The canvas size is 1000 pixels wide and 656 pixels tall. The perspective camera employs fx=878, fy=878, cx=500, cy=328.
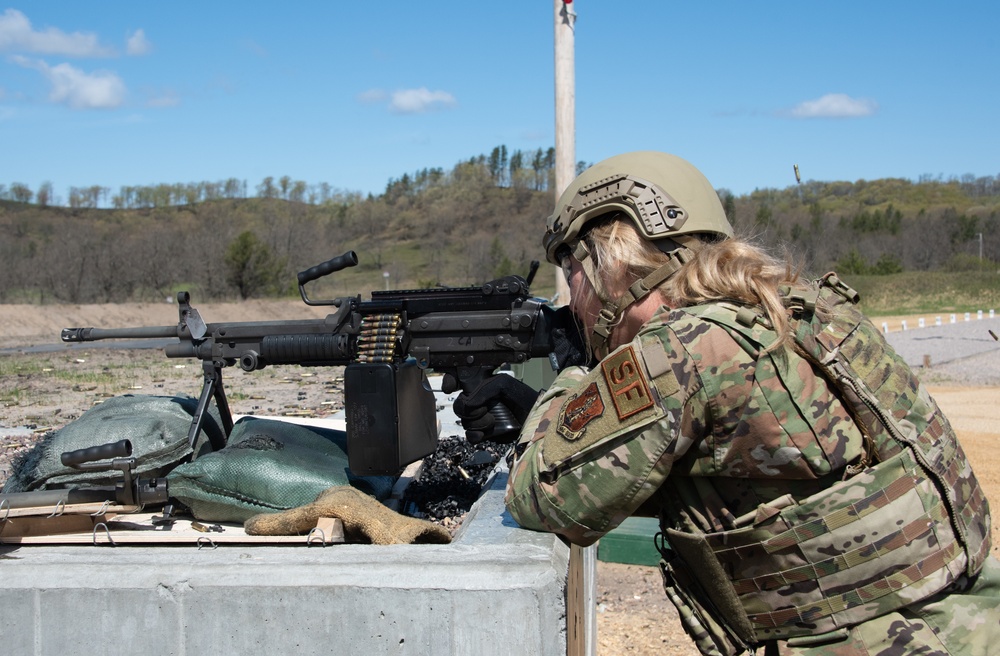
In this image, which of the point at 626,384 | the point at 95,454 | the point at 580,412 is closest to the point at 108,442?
the point at 95,454

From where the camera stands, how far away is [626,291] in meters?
2.02

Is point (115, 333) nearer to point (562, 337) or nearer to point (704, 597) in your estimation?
point (562, 337)

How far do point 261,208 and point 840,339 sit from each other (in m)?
74.9

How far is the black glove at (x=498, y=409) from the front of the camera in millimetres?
3287

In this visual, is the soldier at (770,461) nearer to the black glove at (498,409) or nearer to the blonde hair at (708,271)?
the blonde hair at (708,271)

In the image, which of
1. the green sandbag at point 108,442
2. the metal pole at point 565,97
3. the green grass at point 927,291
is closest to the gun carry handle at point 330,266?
the green sandbag at point 108,442

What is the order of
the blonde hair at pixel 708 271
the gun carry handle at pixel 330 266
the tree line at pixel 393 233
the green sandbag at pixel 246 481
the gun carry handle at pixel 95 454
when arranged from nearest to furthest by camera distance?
1. the blonde hair at pixel 708 271
2. the gun carry handle at pixel 95 454
3. the green sandbag at pixel 246 481
4. the gun carry handle at pixel 330 266
5. the tree line at pixel 393 233

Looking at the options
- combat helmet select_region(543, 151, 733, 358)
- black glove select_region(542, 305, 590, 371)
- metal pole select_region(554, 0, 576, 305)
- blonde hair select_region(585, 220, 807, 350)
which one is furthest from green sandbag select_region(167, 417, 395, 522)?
metal pole select_region(554, 0, 576, 305)

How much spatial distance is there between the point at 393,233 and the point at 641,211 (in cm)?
6862

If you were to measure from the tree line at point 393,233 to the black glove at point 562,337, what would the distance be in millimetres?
782

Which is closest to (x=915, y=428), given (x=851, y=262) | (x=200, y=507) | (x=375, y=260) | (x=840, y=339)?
(x=840, y=339)

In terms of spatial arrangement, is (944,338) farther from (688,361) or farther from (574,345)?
(688,361)

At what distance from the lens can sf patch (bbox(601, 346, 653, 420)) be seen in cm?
180

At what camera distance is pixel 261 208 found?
73188mm
